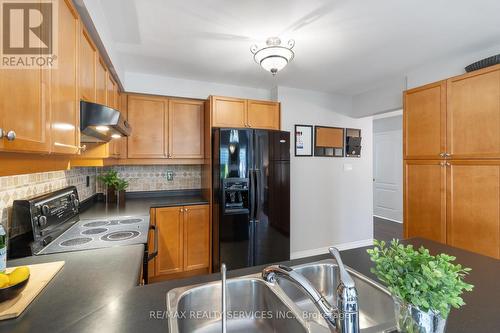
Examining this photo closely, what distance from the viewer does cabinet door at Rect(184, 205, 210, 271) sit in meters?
2.67

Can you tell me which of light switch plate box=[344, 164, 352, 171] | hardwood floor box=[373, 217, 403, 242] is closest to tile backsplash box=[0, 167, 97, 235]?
light switch plate box=[344, 164, 352, 171]

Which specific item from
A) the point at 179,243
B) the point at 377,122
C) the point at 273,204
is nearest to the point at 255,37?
the point at 273,204

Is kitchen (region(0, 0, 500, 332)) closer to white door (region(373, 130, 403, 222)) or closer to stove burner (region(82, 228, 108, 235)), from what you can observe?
stove burner (region(82, 228, 108, 235))

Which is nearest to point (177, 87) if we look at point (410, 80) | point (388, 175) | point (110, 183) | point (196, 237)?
point (110, 183)

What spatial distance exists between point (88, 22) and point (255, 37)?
1.23 meters

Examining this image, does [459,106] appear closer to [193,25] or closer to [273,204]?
[273,204]

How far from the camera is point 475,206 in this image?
192 centimetres

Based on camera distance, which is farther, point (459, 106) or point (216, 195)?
point (216, 195)

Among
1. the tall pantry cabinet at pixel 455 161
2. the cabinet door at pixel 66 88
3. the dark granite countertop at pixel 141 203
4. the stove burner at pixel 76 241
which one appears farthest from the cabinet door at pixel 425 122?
the stove burner at pixel 76 241

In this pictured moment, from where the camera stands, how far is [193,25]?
1847 millimetres

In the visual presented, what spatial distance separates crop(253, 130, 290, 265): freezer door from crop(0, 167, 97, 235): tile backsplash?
177cm

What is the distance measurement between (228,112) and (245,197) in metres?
1.07

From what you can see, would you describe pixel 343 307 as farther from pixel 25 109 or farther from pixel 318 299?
pixel 25 109

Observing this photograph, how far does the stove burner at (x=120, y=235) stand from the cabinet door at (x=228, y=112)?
1.53 metres
